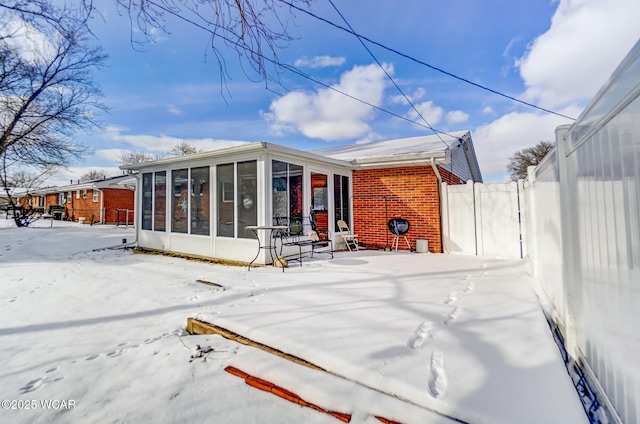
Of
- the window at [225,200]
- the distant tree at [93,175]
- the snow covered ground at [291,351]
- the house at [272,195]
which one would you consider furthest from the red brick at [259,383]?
the distant tree at [93,175]

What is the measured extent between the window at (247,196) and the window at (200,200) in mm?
1085

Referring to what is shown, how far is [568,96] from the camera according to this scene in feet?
26.2

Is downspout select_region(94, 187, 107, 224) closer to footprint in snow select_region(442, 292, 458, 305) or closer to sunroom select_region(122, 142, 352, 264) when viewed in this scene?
sunroom select_region(122, 142, 352, 264)

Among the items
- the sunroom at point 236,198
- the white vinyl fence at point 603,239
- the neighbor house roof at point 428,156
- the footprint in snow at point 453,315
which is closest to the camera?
the white vinyl fence at point 603,239

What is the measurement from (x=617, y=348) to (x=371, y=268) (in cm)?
389

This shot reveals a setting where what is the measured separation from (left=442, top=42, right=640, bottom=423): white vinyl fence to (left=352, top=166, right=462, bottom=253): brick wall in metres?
4.43

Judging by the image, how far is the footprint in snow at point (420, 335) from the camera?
2.24 metres

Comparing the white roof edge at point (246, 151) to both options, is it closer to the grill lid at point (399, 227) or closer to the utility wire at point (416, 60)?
the grill lid at point (399, 227)

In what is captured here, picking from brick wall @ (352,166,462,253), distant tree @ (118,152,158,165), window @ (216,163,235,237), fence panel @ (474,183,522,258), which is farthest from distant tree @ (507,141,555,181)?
distant tree @ (118,152,158,165)

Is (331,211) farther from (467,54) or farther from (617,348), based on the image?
(617,348)

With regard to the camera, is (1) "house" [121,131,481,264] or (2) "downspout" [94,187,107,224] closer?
(1) "house" [121,131,481,264]

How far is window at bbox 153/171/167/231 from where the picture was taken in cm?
750

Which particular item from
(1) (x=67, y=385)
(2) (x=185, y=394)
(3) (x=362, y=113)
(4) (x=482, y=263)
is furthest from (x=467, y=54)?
(1) (x=67, y=385)

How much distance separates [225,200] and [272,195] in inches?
47.3
